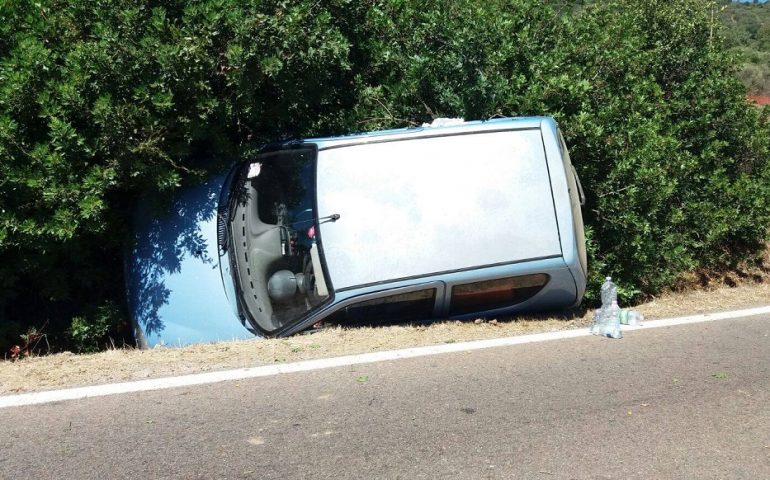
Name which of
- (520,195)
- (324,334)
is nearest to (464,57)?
(520,195)

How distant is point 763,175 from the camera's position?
10.3 metres

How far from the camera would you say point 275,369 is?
5258mm

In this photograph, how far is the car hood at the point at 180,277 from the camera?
6.14 metres

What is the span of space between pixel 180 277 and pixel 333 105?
2893 millimetres

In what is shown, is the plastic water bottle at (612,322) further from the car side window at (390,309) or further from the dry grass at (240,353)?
the car side window at (390,309)

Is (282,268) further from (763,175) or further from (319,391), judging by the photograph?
(763,175)

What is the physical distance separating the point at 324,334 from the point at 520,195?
2089mm

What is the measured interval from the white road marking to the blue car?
47 centimetres

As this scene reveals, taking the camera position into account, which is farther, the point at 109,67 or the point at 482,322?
the point at 482,322

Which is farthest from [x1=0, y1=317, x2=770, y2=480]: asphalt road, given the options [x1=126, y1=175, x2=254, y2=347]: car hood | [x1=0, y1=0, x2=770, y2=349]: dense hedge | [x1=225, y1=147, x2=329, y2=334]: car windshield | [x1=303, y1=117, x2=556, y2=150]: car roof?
[x1=0, y1=0, x2=770, y2=349]: dense hedge

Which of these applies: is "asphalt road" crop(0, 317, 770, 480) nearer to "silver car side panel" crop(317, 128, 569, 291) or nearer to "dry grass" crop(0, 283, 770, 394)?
"dry grass" crop(0, 283, 770, 394)

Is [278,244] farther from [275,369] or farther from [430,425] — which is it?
[430,425]

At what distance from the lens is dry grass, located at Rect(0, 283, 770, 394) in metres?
5.05

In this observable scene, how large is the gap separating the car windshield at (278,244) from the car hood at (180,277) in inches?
7.3
